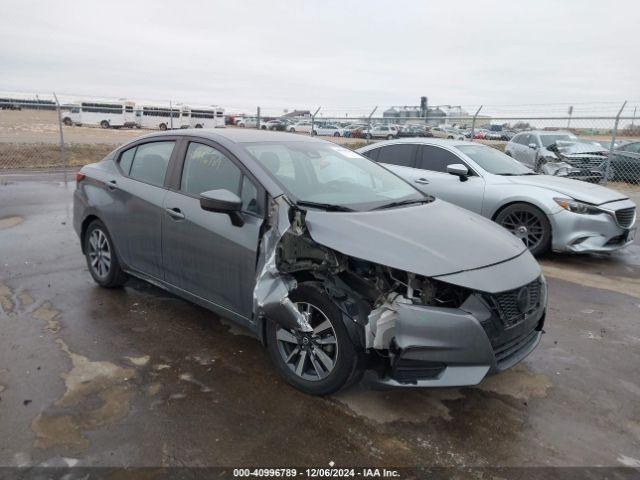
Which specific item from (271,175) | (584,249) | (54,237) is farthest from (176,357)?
(584,249)

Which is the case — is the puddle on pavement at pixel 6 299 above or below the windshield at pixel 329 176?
below

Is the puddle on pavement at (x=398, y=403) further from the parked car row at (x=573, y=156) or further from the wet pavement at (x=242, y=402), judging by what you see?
the parked car row at (x=573, y=156)

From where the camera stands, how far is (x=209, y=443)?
279cm

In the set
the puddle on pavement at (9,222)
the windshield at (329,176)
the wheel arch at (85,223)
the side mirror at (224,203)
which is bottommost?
the puddle on pavement at (9,222)

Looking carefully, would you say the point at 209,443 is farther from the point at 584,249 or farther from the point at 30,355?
the point at 584,249

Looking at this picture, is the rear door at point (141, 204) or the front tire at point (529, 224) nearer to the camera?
the rear door at point (141, 204)

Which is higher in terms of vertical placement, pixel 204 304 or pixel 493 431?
pixel 204 304

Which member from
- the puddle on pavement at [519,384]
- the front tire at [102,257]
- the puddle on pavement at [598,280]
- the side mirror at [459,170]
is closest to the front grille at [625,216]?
the puddle on pavement at [598,280]

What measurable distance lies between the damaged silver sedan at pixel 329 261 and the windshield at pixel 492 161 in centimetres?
334

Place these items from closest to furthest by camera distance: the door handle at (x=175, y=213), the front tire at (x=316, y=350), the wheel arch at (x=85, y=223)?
the front tire at (x=316, y=350), the door handle at (x=175, y=213), the wheel arch at (x=85, y=223)

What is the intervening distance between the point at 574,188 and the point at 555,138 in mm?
9626

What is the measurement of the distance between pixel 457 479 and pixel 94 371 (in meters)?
2.47

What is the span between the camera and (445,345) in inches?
112

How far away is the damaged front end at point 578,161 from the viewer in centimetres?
1341
